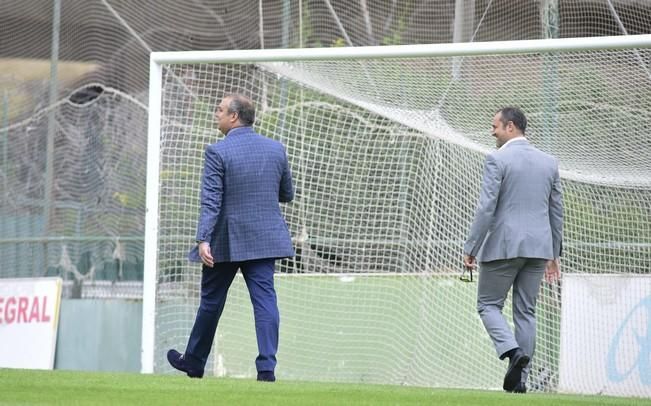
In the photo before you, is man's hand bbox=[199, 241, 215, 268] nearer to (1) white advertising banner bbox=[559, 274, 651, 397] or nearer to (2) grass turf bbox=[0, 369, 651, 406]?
(2) grass turf bbox=[0, 369, 651, 406]

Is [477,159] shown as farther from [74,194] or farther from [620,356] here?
[74,194]

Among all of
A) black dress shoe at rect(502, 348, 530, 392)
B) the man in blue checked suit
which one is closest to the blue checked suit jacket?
the man in blue checked suit

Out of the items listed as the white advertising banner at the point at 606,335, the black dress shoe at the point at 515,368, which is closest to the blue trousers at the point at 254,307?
the black dress shoe at the point at 515,368

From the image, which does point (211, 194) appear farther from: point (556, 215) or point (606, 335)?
point (606, 335)

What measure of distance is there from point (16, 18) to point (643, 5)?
7533mm

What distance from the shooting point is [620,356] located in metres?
9.54

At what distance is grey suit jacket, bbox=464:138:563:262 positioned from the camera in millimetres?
7598

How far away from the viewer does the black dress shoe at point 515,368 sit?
7410mm

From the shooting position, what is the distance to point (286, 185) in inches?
318

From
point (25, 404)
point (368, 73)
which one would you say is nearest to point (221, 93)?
point (368, 73)

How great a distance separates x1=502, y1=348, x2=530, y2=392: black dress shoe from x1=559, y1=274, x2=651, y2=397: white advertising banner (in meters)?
2.19

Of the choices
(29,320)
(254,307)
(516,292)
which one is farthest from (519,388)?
(29,320)

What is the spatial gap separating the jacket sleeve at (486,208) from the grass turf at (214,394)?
88cm

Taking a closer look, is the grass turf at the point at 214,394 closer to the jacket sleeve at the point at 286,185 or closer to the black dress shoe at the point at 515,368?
the black dress shoe at the point at 515,368
